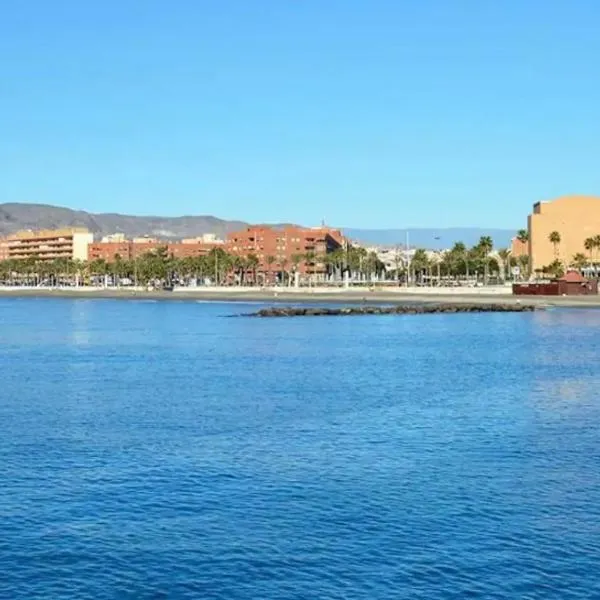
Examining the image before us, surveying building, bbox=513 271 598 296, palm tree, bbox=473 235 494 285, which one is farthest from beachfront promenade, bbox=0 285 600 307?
palm tree, bbox=473 235 494 285

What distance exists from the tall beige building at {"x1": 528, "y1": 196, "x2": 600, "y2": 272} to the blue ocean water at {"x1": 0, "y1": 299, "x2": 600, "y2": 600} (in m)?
142

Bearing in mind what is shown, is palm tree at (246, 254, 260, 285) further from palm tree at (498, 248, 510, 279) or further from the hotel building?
the hotel building

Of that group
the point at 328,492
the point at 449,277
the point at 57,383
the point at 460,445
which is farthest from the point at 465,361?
A: the point at 449,277

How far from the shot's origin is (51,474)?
65.6 feet

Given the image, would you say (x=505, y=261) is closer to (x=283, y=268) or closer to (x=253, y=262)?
(x=283, y=268)

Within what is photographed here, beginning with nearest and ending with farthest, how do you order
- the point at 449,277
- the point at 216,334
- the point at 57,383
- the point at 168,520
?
the point at 168,520
the point at 57,383
the point at 216,334
the point at 449,277

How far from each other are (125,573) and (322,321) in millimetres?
70336

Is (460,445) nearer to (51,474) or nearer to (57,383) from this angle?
(51,474)

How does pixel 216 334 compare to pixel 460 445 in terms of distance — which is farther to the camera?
Answer: pixel 216 334

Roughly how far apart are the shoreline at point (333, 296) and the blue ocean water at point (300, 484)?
74244mm

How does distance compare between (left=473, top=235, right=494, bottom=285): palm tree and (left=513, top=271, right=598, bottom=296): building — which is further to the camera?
(left=473, top=235, right=494, bottom=285): palm tree

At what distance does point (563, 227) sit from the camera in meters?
181

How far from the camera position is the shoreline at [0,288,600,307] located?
4520 inches

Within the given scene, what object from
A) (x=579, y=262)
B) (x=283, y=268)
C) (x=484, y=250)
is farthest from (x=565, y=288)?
(x=283, y=268)
